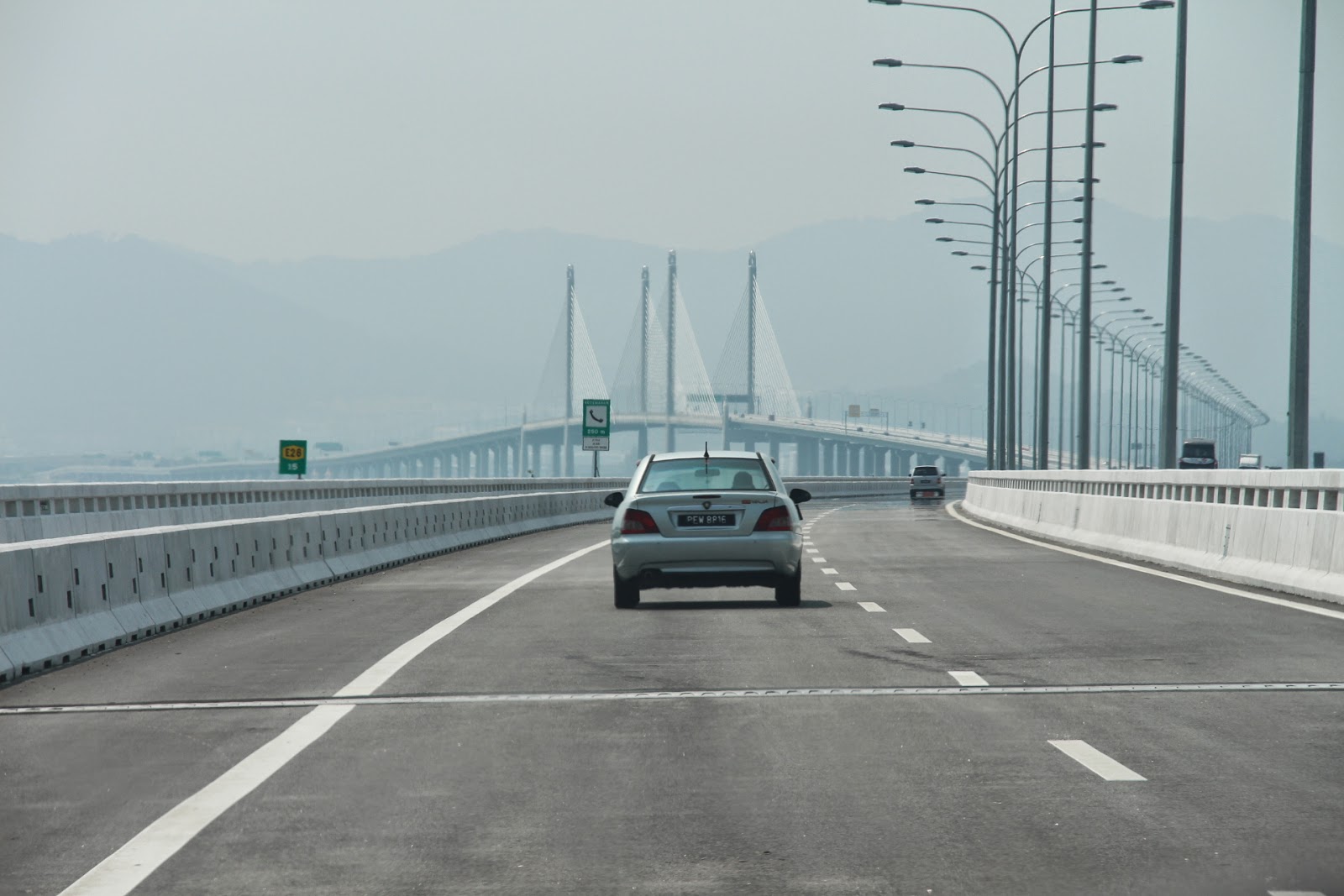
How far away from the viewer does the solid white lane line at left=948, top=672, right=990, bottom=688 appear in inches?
428

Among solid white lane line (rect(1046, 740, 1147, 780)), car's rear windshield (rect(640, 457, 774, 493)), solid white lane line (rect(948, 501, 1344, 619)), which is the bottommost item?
solid white lane line (rect(948, 501, 1344, 619))

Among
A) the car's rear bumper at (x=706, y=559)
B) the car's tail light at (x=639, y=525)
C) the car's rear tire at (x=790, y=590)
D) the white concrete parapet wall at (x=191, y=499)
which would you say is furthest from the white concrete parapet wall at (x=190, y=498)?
the car's rear tire at (x=790, y=590)

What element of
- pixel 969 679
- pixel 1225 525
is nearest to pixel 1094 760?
pixel 969 679

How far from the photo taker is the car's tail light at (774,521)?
1708 cm

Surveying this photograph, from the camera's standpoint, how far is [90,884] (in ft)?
19.9

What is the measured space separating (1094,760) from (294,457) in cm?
4140

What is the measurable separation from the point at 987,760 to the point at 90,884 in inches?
144

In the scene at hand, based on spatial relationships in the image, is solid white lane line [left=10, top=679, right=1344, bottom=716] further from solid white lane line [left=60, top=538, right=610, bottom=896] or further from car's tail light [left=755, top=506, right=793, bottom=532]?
car's tail light [left=755, top=506, right=793, bottom=532]

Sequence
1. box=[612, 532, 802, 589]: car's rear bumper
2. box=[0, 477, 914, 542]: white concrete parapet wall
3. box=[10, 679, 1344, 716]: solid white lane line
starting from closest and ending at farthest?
box=[10, 679, 1344, 716]: solid white lane line < box=[612, 532, 802, 589]: car's rear bumper < box=[0, 477, 914, 542]: white concrete parapet wall

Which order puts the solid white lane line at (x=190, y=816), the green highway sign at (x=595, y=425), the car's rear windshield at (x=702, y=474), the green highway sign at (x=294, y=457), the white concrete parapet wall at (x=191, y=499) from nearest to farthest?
the solid white lane line at (x=190, y=816), the car's rear windshield at (x=702, y=474), the white concrete parapet wall at (x=191, y=499), the green highway sign at (x=294, y=457), the green highway sign at (x=595, y=425)

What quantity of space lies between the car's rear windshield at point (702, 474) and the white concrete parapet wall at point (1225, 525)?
471 cm

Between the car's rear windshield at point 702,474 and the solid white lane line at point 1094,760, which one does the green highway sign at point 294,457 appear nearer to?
the car's rear windshield at point 702,474

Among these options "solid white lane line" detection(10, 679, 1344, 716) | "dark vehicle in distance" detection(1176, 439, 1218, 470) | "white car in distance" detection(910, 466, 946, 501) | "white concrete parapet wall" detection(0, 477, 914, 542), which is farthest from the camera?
"dark vehicle in distance" detection(1176, 439, 1218, 470)

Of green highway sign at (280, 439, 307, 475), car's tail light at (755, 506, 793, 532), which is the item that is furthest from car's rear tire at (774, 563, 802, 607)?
green highway sign at (280, 439, 307, 475)
